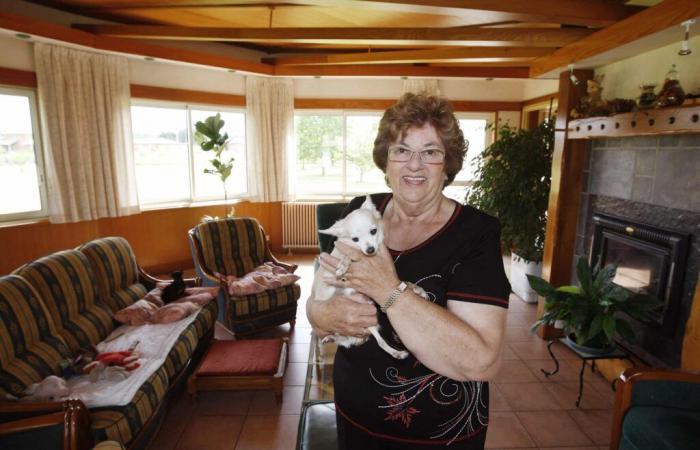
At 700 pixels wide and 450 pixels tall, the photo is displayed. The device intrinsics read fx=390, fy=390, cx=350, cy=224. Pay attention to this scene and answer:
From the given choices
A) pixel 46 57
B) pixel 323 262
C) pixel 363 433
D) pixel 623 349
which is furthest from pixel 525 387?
pixel 46 57

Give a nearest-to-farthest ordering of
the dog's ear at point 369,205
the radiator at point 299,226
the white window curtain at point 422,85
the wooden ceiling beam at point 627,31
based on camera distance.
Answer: the dog's ear at point 369,205, the wooden ceiling beam at point 627,31, the white window curtain at point 422,85, the radiator at point 299,226

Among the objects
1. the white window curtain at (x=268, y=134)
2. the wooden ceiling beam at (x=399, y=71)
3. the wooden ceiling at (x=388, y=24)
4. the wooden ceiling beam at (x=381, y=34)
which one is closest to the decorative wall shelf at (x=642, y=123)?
the wooden ceiling at (x=388, y=24)

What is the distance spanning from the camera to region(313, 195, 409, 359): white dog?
3.88 feet

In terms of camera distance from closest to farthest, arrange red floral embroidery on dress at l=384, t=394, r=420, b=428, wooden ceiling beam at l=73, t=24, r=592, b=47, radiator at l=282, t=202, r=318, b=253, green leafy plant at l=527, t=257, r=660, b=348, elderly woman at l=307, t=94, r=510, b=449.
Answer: elderly woman at l=307, t=94, r=510, b=449
red floral embroidery on dress at l=384, t=394, r=420, b=428
green leafy plant at l=527, t=257, r=660, b=348
wooden ceiling beam at l=73, t=24, r=592, b=47
radiator at l=282, t=202, r=318, b=253

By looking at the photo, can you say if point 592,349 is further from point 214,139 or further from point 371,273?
point 214,139

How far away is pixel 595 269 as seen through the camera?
3594mm

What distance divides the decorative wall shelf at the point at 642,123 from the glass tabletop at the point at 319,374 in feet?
8.60

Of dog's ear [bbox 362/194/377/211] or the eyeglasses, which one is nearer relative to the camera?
the eyeglasses

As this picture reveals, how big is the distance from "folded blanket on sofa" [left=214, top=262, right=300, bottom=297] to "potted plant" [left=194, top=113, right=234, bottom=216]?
2.22 meters

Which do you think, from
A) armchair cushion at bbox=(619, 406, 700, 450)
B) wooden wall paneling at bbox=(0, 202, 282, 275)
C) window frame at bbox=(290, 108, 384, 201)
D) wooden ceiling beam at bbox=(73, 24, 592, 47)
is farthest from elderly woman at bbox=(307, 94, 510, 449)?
window frame at bbox=(290, 108, 384, 201)

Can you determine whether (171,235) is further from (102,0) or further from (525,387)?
(525,387)

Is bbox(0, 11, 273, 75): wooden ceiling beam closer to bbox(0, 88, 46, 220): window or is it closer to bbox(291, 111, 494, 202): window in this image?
bbox(0, 88, 46, 220): window

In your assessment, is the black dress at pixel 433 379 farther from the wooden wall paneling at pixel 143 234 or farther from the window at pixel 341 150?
the window at pixel 341 150

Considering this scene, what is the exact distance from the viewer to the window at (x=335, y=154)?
7.24 m
